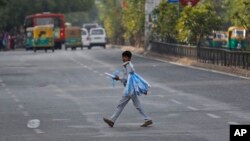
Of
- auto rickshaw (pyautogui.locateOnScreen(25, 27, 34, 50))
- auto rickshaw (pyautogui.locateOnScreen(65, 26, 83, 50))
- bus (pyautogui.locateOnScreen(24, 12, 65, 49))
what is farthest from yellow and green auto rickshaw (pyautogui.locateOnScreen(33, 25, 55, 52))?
auto rickshaw (pyautogui.locateOnScreen(65, 26, 83, 50))

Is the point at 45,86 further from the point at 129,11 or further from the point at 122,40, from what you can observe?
the point at 122,40

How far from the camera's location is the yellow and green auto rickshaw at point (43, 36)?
8438 cm

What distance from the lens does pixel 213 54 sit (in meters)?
45.9

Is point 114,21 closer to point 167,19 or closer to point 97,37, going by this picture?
point 97,37

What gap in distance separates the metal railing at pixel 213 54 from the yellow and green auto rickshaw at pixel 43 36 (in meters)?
23.9

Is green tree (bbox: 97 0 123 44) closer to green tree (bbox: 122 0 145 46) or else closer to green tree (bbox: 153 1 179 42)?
green tree (bbox: 122 0 145 46)

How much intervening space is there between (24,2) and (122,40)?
16.7m

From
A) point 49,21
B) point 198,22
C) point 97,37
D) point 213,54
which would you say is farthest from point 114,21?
point 213,54

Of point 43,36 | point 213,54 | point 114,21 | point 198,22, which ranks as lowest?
point 43,36

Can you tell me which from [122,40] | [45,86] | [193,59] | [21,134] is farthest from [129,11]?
[21,134]

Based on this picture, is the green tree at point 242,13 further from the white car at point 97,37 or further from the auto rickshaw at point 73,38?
the white car at point 97,37

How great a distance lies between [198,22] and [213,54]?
730 centimetres


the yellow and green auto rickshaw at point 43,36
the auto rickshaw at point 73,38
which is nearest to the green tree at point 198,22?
the yellow and green auto rickshaw at point 43,36

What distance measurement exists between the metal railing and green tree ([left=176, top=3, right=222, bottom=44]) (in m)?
0.80
